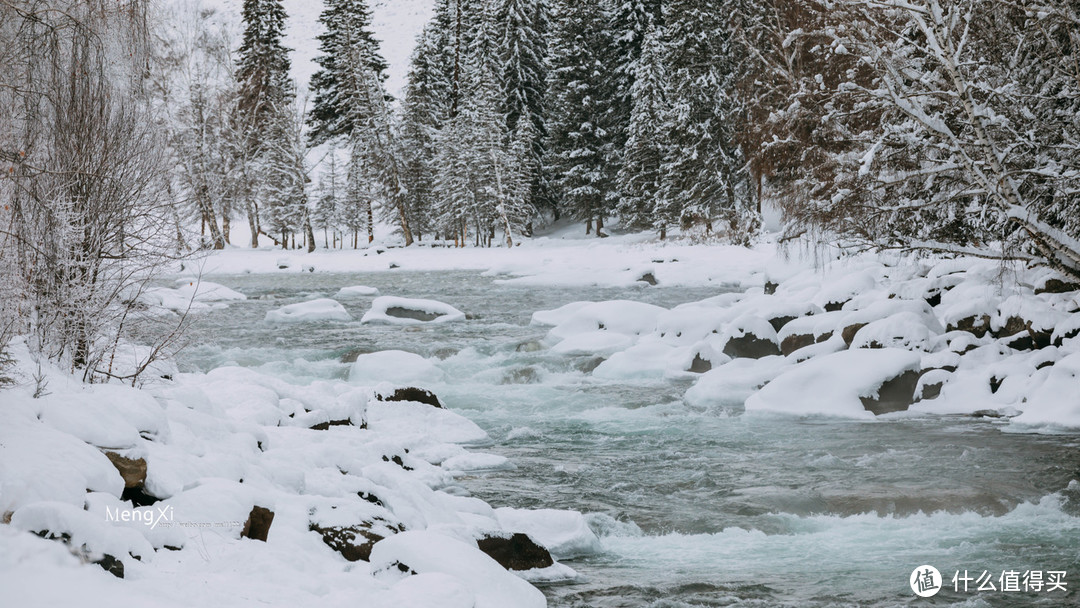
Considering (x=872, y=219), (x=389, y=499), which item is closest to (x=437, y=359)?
(x=872, y=219)

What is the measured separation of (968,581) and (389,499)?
4090mm

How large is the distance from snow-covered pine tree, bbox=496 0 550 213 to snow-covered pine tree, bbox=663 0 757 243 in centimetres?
951

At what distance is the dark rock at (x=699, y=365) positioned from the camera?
529 inches

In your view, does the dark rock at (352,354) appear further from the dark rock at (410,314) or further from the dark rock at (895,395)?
the dark rock at (895,395)

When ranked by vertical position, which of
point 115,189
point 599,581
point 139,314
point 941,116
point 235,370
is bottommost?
point 599,581

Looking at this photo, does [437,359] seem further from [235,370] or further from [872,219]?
[872,219]

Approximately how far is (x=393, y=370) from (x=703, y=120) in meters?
25.8

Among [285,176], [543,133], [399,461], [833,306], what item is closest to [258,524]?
[399,461]

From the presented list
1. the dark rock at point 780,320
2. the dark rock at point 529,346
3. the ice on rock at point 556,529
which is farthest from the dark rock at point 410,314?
the ice on rock at point 556,529

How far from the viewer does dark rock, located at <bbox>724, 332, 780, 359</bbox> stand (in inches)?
547

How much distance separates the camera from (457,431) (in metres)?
9.86

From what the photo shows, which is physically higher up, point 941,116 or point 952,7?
point 952,7

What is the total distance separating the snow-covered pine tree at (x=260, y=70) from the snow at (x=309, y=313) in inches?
1121

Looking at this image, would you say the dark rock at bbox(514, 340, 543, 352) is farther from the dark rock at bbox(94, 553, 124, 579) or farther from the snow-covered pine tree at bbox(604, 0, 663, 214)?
the snow-covered pine tree at bbox(604, 0, 663, 214)
